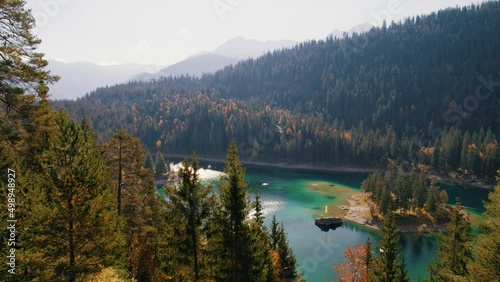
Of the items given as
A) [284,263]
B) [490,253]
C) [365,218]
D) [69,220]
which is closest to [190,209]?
[69,220]

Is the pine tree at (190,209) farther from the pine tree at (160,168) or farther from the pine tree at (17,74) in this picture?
the pine tree at (160,168)

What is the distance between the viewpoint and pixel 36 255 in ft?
44.8

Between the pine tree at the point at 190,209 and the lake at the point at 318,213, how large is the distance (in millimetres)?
40057

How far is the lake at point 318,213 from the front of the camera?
206 ft

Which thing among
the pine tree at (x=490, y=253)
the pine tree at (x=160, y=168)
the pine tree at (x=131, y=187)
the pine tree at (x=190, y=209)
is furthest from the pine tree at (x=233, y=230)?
the pine tree at (x=160, y=168)

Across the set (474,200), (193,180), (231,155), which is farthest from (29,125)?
(474,200)

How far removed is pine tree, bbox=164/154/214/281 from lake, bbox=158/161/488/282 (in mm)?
40057

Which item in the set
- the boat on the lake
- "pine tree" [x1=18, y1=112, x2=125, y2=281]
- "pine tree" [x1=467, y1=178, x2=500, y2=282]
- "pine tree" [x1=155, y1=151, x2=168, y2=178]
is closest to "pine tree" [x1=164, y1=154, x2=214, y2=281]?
"pine tree" [x1=18, y1=112, x2=125, y2=281]

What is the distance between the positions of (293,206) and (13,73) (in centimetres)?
9120

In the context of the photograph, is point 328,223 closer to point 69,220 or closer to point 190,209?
point 190,209

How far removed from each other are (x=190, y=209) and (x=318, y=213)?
2977 inches

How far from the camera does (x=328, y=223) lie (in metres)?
81.1

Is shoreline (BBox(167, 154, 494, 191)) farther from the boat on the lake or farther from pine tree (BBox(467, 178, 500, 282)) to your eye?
pine tree (BBox(467, 178, 500, 282))

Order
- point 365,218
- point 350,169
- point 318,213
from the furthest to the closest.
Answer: point 350,169, point 318,213, point 365,218
